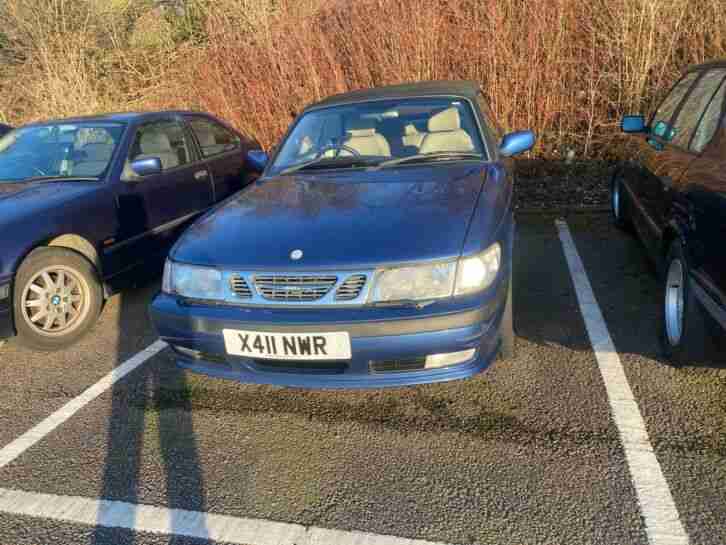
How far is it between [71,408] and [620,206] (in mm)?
4623

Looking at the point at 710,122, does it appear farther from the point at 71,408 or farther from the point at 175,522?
the point at 71,408

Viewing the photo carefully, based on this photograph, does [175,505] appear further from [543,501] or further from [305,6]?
[305,6]

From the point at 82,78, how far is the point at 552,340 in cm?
1162

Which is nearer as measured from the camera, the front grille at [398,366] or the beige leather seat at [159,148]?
the front grille at [398,366]

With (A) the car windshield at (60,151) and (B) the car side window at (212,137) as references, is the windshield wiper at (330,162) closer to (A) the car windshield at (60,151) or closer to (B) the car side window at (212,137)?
(A) the car windshield at (60,151)

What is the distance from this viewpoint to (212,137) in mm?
5484

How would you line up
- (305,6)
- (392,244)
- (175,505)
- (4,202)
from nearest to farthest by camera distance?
(175,505) → (392,244) → (4,202) → (305,6)

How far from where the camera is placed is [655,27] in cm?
681

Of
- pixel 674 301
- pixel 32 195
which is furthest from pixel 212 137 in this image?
pixel 674 301

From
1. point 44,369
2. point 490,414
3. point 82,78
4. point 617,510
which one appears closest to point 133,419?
point 44,369

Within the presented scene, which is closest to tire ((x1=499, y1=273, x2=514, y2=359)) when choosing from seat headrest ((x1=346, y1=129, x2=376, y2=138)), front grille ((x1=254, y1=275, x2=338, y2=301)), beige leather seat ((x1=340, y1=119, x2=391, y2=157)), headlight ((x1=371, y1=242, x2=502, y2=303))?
headlight ((x1=371, y1=242, x2=502, y2=303))

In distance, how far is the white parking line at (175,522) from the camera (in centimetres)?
198

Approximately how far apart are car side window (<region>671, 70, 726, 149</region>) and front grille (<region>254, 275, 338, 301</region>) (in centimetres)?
236

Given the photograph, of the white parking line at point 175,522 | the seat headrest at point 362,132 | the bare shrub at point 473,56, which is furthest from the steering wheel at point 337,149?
the bare shrub at point 473,56
